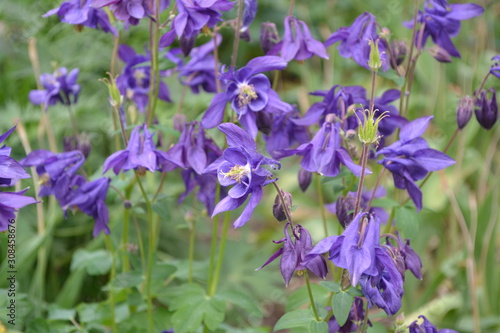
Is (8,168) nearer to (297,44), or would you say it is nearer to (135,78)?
(135,78)

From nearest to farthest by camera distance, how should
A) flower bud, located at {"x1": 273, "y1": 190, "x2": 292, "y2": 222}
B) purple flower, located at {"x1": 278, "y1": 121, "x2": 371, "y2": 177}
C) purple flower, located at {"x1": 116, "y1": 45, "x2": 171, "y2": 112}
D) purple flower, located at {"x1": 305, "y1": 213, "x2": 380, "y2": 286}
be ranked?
purple flower, located at {"x1": 305, "y1": 213, "x2": 380, "y2": 286} < flower bud, located at {"x1": 273, "y1": 190, "x2": 292, "y2": 222} < purple flower, located at {"x1": 278, "y1": 121, "x2": 371, "y2": 177} < purple flower, located at {"x1": 116, "y1": 45, "x2": 171, "y2": 112}

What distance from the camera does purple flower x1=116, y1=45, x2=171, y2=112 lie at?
1993mm

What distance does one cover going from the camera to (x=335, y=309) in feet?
4.49

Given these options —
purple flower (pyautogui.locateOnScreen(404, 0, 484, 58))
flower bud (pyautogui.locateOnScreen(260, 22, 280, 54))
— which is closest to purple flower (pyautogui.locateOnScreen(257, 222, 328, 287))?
flower bud (pyautogui.locateOnScreen(260, 22, 280, 54))

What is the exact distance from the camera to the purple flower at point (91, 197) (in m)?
1.77

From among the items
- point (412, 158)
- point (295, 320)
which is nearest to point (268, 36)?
point (412, 158)

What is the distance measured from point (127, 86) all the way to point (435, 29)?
0.95 metres

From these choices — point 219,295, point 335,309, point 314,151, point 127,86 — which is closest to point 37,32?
point 127,86

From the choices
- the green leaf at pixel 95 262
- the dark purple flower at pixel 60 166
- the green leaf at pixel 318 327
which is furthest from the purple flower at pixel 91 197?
the green leaf at pixel 318 327

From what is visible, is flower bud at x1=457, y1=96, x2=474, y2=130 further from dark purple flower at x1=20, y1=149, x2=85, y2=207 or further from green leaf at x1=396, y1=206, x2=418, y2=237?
dark purple flower at x1=20, y1=149, x2=85, y2=207

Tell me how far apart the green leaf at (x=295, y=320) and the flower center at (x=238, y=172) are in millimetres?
378

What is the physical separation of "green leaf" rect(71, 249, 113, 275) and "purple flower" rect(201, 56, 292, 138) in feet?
2.21

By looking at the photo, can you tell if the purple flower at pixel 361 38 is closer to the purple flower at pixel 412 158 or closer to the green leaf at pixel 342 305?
the purple flower at pixel 412 158

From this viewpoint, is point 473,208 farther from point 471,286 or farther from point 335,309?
point 335,309
